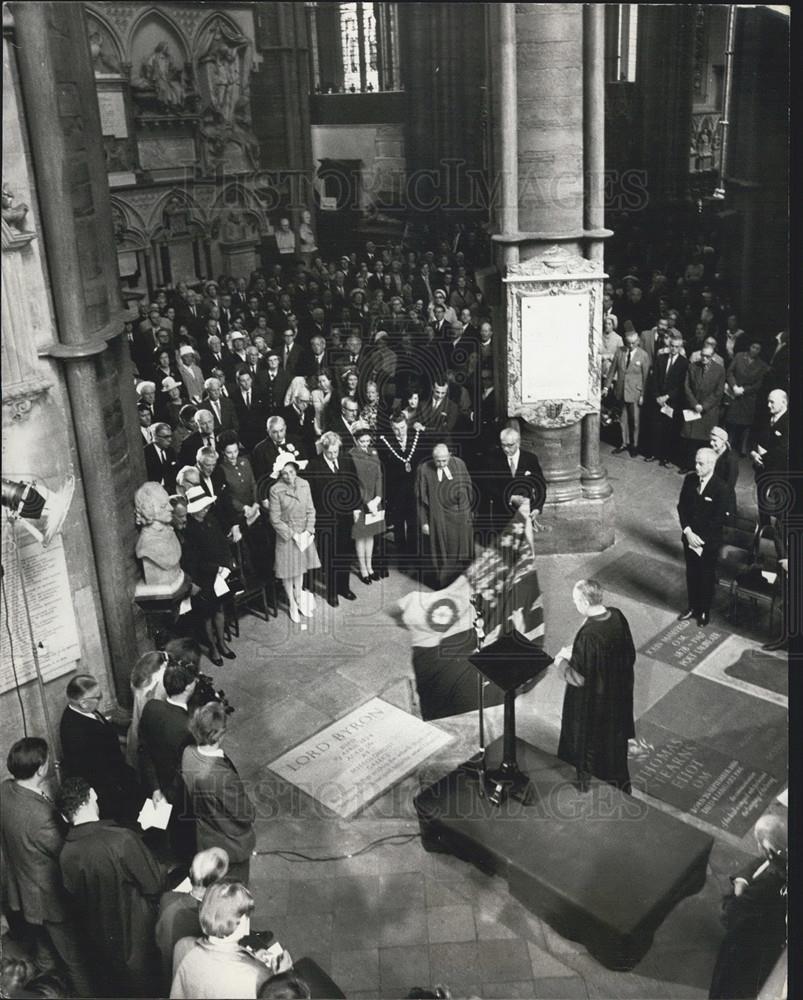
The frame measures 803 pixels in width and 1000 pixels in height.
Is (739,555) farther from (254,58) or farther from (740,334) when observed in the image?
(254,58)

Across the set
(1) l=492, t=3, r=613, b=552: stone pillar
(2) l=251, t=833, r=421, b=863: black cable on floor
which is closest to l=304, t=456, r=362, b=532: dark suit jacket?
(1) l=492, t=3, r=613, b=552: stone pillar

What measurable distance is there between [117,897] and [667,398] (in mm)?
8760

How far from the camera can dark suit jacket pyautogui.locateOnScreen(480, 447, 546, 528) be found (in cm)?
938

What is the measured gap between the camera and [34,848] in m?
5.15

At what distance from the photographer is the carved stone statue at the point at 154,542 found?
719 centimetres

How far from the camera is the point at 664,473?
11969 mm

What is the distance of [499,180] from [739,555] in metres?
4.14

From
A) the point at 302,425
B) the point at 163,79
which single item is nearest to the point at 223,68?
the point at 163,79

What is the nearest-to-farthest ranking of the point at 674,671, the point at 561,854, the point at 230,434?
the point at 561,854 < the point at 674,671 < the point at 230,434

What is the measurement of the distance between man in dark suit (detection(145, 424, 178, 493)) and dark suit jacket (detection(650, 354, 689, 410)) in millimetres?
5744

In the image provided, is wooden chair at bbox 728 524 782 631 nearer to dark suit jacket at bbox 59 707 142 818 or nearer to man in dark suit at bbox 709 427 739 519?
man in dark suit at bbox 709 427 739 519

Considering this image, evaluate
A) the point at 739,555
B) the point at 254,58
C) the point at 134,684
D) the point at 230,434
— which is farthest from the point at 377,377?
the point at 254,58

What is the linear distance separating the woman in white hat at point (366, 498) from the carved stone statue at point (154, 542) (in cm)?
240

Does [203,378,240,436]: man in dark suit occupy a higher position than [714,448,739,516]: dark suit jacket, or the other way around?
[203,378,240,436]: man in dark suit
